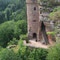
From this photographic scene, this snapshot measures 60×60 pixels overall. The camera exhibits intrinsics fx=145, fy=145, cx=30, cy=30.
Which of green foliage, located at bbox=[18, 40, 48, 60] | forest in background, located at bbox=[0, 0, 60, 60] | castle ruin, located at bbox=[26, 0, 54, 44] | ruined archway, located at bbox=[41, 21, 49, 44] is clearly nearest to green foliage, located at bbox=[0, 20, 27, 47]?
forest in background, located at bbox=[0, 0, 60, 60]

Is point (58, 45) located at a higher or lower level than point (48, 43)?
higher

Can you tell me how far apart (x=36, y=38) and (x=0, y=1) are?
32.5 metres

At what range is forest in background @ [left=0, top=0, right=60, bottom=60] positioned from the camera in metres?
12.5

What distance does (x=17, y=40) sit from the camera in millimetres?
20594

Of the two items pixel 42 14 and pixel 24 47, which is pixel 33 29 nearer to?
pixel 42 14

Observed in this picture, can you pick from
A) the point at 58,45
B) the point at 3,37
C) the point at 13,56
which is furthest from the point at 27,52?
the point at 3,37

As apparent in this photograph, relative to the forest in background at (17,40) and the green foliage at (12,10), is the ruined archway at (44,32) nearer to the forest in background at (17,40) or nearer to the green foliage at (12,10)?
the forest in background at (17,40)

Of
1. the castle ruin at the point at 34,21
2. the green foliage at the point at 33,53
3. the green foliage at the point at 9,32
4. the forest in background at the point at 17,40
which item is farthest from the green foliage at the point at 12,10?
the green foliage at the point at 33,53

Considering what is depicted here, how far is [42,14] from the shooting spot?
16469 millimetres

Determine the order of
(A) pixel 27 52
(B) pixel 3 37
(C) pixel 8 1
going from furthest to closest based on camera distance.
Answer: (C) pixel 8 1 < (B) pixel 3 37 < (A) pixel 27 52

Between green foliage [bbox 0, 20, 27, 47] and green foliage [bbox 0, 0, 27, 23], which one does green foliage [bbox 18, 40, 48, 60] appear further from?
green foliage [bbox 0, 0, 27, 23]

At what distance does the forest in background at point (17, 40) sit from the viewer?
12.5 metres

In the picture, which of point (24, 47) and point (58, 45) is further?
point (24, 47)

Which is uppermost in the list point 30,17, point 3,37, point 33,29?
point 30,17
